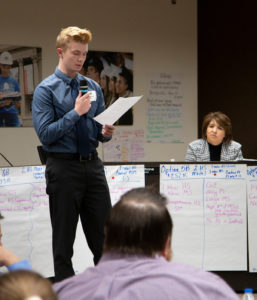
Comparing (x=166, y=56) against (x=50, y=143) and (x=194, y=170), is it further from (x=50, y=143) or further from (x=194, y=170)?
(x=50, y=143)

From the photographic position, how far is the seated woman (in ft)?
14.3

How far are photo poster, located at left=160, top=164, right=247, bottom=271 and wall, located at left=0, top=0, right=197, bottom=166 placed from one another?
2.30 metres

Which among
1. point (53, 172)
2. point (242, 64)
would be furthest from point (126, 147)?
point (53, 172)

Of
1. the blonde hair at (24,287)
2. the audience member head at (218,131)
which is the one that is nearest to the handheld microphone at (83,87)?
the blonde hair at (24,287)

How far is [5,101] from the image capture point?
525cm

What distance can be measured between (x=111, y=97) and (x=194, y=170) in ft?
8.54

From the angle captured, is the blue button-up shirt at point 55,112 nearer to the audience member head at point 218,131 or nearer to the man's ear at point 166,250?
the man's ear at point 166,250

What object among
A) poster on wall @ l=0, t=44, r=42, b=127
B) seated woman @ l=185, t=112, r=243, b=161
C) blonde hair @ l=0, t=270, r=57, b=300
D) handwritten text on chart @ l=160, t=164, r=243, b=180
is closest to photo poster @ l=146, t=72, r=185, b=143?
poster on wall @ l=0, t=44, r=42, b=127

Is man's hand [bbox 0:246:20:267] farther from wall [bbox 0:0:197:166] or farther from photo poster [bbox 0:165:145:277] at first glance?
wall [bbox 0:0:197:166]

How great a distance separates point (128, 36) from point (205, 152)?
2203 mm

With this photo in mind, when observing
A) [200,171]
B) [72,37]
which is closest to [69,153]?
[72,37]

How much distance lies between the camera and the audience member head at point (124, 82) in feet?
19.6

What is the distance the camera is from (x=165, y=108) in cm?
626

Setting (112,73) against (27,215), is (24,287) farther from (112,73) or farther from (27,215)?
(112,73)
